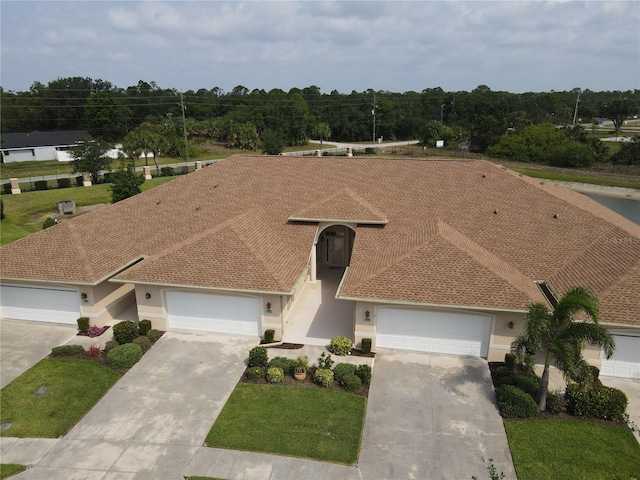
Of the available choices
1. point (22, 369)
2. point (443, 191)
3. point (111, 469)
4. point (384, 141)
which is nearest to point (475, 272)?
point (443, 191)

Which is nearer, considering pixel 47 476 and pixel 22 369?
pixel 47 476

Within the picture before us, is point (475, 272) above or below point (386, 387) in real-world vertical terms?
above

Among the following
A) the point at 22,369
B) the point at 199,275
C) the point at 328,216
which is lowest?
the point at 22,369

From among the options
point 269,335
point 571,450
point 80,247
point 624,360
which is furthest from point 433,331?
point 80,247

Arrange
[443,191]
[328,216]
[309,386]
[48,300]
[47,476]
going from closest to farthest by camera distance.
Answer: [47,476] < [309,386] < [48,300] < [328,216] < [443,191]

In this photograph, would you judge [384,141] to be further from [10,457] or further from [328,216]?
[10,457]

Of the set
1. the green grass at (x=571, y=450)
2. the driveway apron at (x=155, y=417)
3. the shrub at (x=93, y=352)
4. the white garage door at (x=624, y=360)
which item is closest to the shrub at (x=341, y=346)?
the driveway apron at (x=155, y=417)

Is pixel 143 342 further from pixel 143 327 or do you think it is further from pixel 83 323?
pixel 83 323

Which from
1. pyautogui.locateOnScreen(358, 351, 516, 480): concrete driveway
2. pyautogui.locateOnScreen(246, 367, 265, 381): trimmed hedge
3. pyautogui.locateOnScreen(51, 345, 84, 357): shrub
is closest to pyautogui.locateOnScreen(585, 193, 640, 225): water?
pyautogui.locateOnScreen(358, 351, 516, 480): concrete driveway

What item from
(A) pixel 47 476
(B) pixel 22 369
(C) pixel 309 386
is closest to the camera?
(A) pixel 47 476
